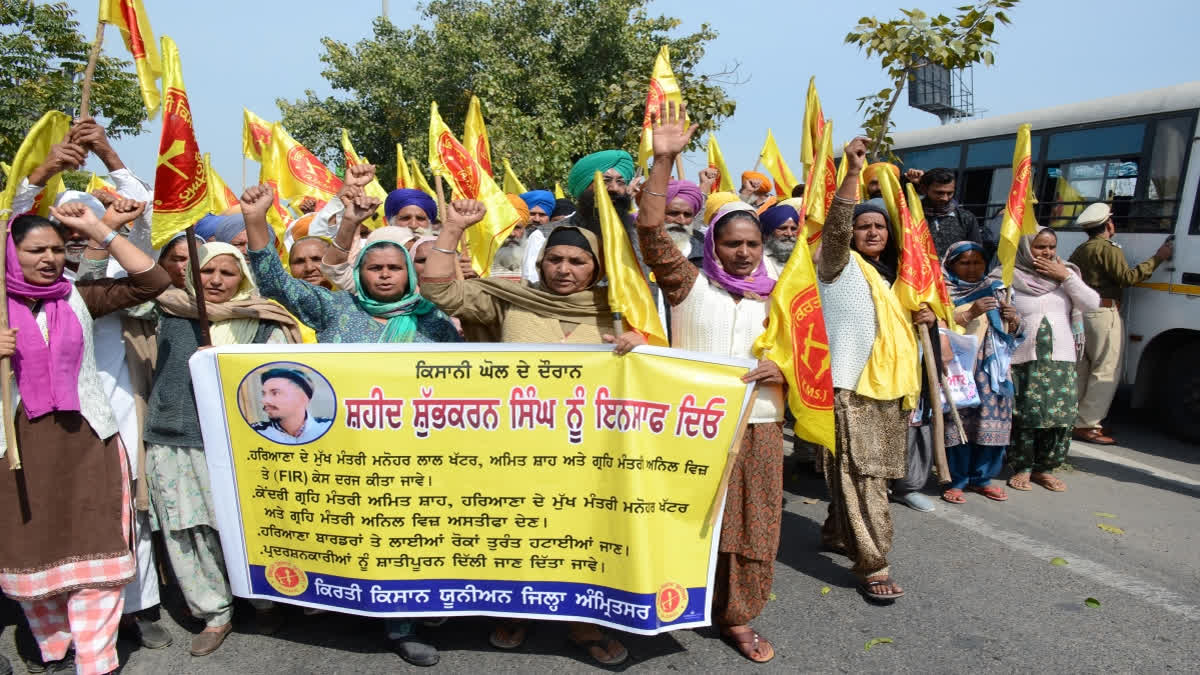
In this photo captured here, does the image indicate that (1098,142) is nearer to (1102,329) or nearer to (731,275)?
(1102,329)

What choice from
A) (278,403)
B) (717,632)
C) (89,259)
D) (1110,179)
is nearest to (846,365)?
(717,632)

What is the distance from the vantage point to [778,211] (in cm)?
507

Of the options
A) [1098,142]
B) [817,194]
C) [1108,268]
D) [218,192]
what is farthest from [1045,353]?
[218,192]

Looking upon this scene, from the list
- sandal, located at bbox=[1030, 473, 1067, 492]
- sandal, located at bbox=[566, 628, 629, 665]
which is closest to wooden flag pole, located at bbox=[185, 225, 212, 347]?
sandal, located at bbox=[566, 628, 629, 665]

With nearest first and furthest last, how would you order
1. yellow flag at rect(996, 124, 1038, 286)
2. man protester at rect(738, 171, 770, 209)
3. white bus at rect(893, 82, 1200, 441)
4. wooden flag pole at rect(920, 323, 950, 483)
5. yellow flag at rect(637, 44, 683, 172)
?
1. wooden flag pole at rect(920, 323, 950, 483)
2. yellow flag at rect(637, 44, 683, 172)
3. yellow flag at rect(996, 124, 1038, 286)
4. white bus at rect(893, 82, 1200, 441)
5. man protester at rect(738, 171, 770, 209)

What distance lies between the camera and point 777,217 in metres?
5.05

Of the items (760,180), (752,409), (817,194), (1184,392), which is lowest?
(1184,392)

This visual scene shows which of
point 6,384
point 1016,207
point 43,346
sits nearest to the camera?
point 6,384

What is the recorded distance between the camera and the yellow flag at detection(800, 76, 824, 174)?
479 cm

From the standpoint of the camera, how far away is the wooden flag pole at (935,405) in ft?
12.7

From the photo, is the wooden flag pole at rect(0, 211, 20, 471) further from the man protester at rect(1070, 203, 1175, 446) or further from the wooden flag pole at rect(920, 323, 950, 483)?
the man protester at rect(1070, 203, 1175, 446)

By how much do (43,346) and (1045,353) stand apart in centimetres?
522

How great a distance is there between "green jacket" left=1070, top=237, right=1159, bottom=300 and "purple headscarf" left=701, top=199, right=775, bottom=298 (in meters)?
4.60

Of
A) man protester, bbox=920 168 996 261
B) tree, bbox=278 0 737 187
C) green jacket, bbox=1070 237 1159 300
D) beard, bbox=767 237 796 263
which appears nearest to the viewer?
beard, bbox=767 237 796 263
